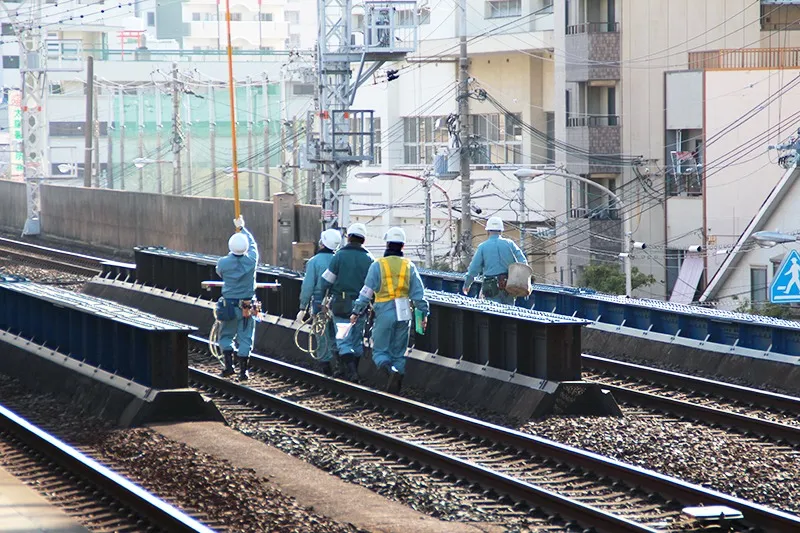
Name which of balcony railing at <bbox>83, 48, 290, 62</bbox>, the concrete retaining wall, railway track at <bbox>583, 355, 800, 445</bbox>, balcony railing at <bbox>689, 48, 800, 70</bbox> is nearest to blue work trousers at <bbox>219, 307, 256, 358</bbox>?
railway track at <bbox>583, 355, 800, 445</bbox>

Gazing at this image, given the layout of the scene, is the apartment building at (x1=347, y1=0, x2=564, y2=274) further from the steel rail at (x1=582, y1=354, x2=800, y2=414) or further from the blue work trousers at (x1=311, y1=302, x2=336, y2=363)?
the blue work trousers at (x1=311, y1=302, x2=336, y2=363)

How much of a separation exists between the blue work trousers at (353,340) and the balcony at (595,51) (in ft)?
127

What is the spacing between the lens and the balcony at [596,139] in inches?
2151

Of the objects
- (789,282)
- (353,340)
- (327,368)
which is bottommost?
(327,368)

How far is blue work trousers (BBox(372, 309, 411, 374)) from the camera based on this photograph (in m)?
16.5

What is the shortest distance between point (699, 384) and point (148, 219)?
25977 mm

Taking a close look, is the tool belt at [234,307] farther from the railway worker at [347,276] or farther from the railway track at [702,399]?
the railway track at [702,399]

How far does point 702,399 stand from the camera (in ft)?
55.3

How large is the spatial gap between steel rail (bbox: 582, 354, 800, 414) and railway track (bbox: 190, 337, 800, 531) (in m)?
3.65

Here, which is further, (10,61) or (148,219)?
(10,61)

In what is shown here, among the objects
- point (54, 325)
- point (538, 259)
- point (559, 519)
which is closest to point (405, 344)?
point (54, 325)

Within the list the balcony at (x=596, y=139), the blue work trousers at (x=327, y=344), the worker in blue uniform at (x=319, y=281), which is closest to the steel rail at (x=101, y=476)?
the worker in blue uniform at (x=319, y=281)

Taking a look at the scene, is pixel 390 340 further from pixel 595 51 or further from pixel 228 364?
pixel 595 51

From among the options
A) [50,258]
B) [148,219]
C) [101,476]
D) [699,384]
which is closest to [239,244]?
[699,384]
